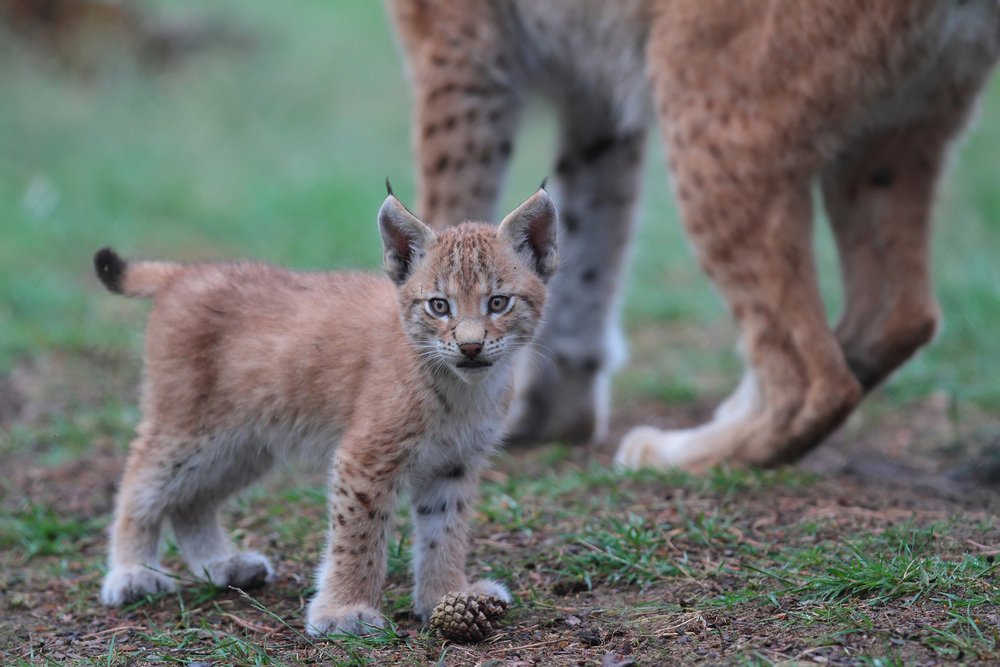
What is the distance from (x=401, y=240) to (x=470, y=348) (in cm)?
42

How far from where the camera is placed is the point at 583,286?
5551mm

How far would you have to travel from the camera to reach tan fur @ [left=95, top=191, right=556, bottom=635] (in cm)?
302

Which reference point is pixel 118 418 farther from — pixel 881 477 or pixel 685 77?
pixel 881 477

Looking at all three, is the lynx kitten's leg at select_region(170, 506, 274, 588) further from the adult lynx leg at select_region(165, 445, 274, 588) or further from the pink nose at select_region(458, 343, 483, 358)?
the pink nose at select_region(458, 343, 483, 358)

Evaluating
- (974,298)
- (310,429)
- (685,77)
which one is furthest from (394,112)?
(310,429)

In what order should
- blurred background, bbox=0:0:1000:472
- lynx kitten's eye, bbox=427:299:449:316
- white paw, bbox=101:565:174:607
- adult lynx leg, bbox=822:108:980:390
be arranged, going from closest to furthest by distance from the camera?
1. lynx kitten's eye, bbox=427:299:449:316
2. white paw, bbox=101:565:174:607
3. adult lynx leg, bbox=822:108:980:390
4. blurred background, bbox=0:0:1000:472

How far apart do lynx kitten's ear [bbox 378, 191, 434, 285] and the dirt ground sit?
39.1 inches

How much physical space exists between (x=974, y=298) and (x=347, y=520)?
502 cm

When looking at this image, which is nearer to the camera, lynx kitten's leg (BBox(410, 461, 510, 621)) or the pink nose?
the pink nose

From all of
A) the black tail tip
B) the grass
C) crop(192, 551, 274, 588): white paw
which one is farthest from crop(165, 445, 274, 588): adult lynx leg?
the grass

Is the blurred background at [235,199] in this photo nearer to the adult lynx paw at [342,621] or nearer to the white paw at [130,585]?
the white paw at [130,585]

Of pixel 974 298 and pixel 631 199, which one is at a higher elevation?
pixel 631 199

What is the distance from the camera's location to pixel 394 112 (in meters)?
14.2

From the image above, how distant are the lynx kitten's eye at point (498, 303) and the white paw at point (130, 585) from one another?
55.2 inches
